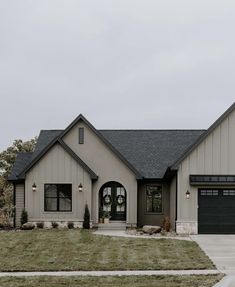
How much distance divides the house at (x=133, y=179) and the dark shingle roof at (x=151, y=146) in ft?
0.19

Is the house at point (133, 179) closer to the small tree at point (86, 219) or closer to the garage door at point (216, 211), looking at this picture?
the garage door at point (216, 211)

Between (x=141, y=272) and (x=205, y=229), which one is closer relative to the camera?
(x=141, y=272)

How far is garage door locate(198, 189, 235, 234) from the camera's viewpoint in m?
25.4

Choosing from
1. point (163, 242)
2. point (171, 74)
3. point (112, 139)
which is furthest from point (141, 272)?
point (171, 74)

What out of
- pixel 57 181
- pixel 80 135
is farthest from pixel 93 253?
pixel 80 135

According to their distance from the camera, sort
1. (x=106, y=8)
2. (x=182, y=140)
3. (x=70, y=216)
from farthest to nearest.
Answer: (x=182, y=140)
(x=70, y=216)
(x=106, y=8)

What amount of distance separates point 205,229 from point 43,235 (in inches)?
313

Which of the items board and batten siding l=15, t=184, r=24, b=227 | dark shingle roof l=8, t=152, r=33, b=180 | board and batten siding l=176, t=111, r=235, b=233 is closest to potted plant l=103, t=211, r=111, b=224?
board and batten siding l=15, t=184, r=24, b=227

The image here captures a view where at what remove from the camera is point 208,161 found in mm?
25375

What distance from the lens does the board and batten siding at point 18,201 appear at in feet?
93.8

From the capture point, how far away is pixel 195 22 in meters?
22.5

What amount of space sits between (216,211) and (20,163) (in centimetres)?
1232

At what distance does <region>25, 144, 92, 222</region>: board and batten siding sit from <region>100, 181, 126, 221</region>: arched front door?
1822mm

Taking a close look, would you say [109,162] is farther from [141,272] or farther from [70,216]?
[141,272]
